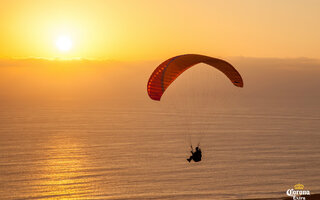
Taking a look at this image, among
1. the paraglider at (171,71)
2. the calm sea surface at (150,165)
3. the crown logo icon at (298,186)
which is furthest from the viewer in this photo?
the crown logo icon at (298,186)

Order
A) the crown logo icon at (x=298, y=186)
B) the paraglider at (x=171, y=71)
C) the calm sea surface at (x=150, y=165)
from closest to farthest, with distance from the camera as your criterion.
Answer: the paraglider at (x=171, y=71) < the calm sea surface at (x=150, y=165) < the crown logo icon at (x=298, y=186)

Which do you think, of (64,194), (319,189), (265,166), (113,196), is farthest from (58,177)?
(319,189)

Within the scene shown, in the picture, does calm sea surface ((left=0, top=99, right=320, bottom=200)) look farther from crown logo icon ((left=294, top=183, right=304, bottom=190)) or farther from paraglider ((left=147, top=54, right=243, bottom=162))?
paraglider ((left=147, top=54, right=243, bottom=162))

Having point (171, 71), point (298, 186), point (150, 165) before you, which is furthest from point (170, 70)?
point (150, 165)

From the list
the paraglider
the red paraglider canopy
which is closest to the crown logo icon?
the paraglider

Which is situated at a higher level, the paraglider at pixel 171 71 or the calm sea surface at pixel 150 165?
the calm sea surface at pixel 150 165

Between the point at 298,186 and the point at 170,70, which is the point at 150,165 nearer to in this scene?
the point at 298,186

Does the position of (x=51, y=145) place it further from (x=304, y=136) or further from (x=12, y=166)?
(x=304, y=136)

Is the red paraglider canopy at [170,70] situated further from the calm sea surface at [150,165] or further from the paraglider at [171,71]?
the calm sea surface at [150,165]

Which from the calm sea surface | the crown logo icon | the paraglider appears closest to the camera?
the paraglider

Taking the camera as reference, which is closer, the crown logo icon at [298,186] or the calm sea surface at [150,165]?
the calm sea surface at [150,165]

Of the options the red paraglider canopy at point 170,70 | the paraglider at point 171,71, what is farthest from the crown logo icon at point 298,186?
the red paraglider canopy at point 170,70
